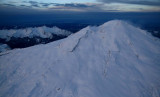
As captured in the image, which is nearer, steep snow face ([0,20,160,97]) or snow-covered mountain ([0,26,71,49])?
steep snow face ([0,20,160,97])

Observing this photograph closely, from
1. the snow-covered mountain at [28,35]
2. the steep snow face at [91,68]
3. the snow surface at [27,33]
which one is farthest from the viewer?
the snow surface at [27,33]

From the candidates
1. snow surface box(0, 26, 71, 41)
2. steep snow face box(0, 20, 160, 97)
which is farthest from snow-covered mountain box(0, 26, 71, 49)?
steep snow face box(0, 20, 160, 97)

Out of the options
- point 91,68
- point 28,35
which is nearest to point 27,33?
point 28,35

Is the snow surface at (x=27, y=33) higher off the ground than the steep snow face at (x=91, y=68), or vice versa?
the steep snow face at (x=91, y=68)

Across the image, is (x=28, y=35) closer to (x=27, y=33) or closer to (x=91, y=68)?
(x=27, y=33)

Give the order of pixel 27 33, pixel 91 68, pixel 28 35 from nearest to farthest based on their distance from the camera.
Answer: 1. pixel 91 68
2. pixel 28 35
3. pixel 27 33

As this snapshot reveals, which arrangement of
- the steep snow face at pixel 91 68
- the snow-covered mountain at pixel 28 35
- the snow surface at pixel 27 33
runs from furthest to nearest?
the snow surface at pixel 27 33, the snow-covered mountain at pixel 28 35, the steep snow face at pixel 91 68

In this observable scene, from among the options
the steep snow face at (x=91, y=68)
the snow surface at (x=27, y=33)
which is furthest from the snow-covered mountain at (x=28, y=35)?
the steep snow face at (x=91, y=68)

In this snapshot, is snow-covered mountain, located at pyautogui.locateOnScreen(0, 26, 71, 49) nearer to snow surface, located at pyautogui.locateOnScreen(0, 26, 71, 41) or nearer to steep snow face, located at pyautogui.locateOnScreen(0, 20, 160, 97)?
snow surface, located at pyautogui.locateOnScreen(0, 26, 71, 41)

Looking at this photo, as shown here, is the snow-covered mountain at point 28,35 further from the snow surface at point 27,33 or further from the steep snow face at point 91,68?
the steep snow face at point 91,68
